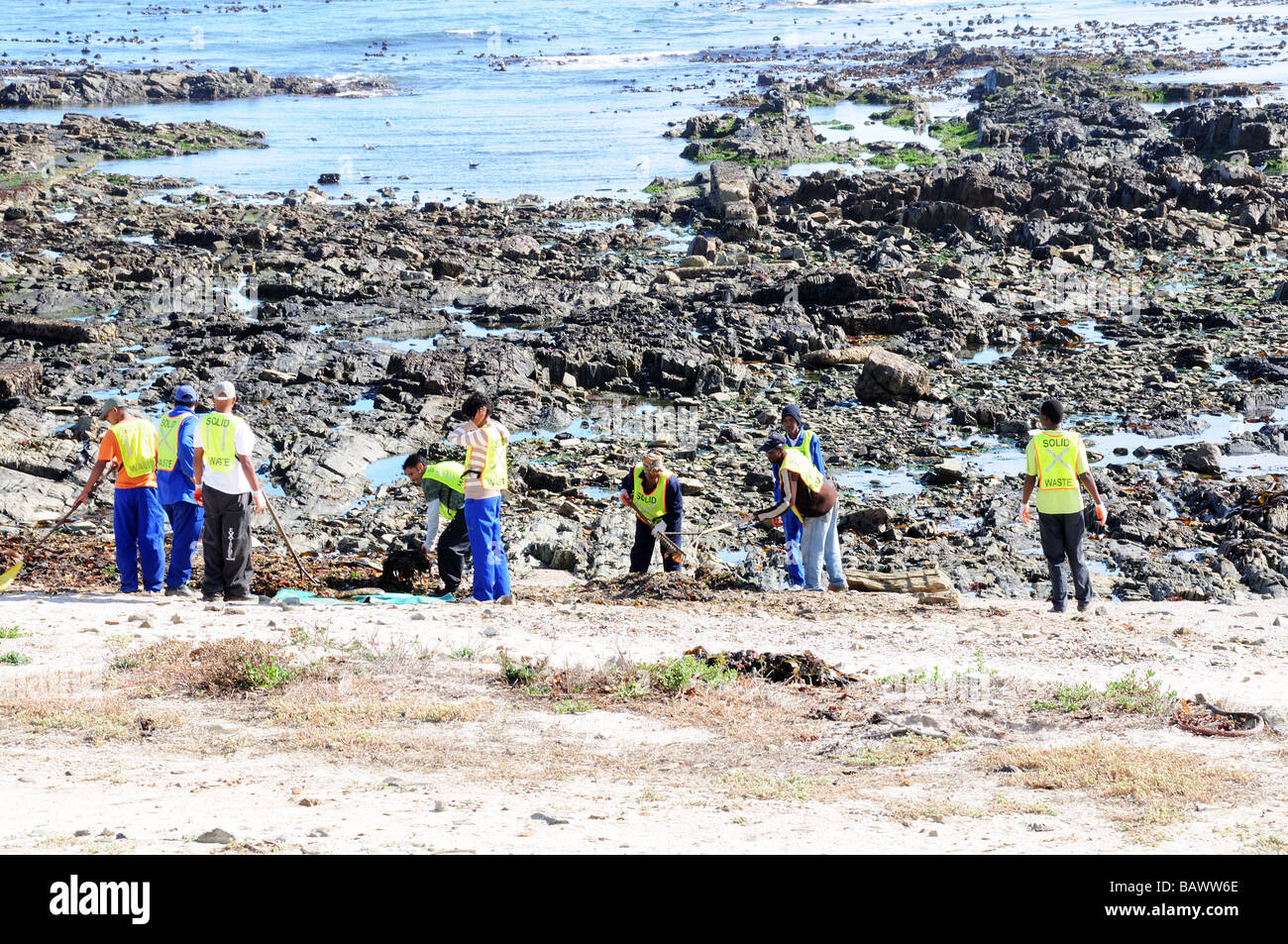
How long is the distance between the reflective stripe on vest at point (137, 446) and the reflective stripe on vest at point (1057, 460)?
6927 millimetres

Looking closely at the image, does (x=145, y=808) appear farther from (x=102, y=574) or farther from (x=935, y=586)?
(x=935, y=586)

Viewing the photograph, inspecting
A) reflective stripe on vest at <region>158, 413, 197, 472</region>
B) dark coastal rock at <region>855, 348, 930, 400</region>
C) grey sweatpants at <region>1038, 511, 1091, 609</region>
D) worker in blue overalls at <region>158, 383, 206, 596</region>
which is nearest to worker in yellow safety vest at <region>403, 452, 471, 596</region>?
worker in blue overalls at <region>158, 383, 206, 596</region>

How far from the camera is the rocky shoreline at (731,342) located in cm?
1437

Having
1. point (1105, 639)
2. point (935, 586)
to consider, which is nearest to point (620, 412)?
point (935, 586)

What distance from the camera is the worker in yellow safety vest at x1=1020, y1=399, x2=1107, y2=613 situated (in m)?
10.2

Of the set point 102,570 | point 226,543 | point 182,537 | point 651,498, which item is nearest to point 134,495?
point 182,537

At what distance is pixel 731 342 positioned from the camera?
20.8m

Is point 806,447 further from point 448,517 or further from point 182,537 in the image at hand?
point 182,537

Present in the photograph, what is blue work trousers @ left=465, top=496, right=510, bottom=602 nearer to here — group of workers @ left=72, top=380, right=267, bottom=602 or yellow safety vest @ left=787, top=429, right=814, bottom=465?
group of workers @ left=72, top=380, right=267, bottom=602

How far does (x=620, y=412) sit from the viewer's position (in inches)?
736

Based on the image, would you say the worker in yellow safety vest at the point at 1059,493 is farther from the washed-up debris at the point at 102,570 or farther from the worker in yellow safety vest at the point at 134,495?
the worker in yellow safety vest at the point at 134,495

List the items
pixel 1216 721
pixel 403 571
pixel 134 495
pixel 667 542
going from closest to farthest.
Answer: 1. pixel 1216 721
2. pixel 134 495
3. pixel 667 542
4. pixel 403 571

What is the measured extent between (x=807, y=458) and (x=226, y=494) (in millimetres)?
4658

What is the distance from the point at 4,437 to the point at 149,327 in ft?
22.5
